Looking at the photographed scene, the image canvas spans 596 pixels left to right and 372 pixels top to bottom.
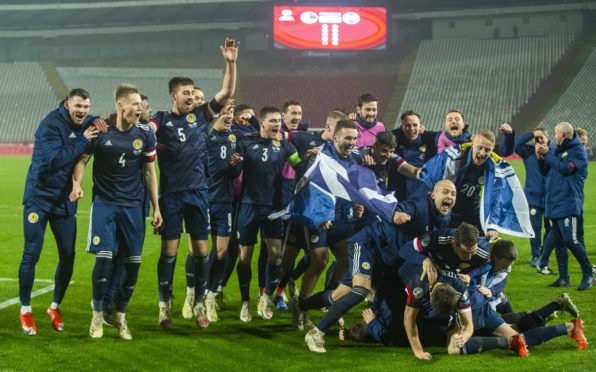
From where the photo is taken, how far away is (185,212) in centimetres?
830

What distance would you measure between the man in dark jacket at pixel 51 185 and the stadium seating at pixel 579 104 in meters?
36.7

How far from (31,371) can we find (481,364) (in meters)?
3.36

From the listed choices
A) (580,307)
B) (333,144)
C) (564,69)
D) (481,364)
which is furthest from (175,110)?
(564,69)

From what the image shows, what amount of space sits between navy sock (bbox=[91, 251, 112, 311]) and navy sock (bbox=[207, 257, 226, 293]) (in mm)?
1489

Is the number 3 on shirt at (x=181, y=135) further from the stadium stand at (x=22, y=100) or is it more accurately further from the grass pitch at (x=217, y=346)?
the stadium stand at (x=22, y=100)

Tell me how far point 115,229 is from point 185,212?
78 centimetres

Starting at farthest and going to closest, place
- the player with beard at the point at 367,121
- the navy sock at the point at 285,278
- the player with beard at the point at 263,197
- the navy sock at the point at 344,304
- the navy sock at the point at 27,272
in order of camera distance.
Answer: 1. the player with beard at the point at 367,121
2. the navy sock at the point at 285,278
3. the player with beard at the point at 263,197
4. the navy sock at the point at 27,272
5. the navy sock at the point at 344,304

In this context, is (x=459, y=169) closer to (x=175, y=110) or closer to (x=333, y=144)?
(x=333, y=144)

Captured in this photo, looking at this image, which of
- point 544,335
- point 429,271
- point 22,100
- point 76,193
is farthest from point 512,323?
point 22,100

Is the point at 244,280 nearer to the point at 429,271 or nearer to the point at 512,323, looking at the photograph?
the point at 429,271

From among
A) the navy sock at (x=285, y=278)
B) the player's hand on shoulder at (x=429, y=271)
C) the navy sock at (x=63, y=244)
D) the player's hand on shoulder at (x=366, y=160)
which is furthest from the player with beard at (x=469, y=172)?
the navy sock at (x=63, y=244)

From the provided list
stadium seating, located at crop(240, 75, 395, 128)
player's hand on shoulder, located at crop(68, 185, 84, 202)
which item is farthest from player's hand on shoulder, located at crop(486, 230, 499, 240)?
stadium seating, located at crop(240, 75, 395, 128)

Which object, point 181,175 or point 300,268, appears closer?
point 181,175

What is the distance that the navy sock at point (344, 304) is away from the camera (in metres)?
7.34
